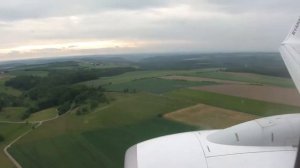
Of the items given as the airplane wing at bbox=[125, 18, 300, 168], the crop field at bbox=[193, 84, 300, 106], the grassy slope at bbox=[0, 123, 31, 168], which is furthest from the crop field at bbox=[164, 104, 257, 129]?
the airplane wing at bbox=[125, 18, 300, 168]

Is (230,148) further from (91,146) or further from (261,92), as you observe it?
(261,92)

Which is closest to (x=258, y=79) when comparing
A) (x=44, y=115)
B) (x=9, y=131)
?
(x=44, y=115)

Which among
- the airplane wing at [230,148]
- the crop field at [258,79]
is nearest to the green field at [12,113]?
the crop field at [258,79]

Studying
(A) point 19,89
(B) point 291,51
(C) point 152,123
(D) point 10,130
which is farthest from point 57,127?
(A) point 19,89

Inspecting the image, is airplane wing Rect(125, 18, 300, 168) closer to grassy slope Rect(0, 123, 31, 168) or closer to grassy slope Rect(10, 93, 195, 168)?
grassy slope Rect(10, 93, 195, 168)

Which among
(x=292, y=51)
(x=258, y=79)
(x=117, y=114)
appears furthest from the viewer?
(x=258, y=79)

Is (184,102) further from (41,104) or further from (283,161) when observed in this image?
(283,161)

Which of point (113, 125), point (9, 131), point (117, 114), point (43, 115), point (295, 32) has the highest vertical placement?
point (295, 32)

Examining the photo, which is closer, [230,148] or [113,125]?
[230,148]
